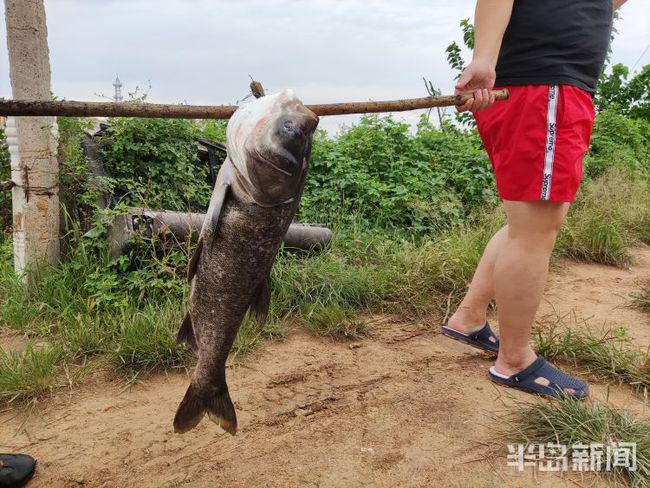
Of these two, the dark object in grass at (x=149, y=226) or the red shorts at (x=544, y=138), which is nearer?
the red shorts at (x=544, y=138)

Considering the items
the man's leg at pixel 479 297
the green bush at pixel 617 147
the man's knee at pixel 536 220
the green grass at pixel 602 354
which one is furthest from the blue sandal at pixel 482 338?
the green bush at pixel 617 147

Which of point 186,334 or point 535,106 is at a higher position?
point 535,106

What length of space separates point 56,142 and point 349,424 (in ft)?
10.8

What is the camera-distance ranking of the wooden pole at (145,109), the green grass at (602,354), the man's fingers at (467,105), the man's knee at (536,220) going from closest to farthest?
1. the wooden pole at (145,109)
2. the man's fingers at (467,105)
3. the man's knee at (536,220)
4. the green grass at (602,354)

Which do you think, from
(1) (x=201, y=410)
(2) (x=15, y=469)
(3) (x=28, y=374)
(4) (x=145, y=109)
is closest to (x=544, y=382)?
(1) (x=201, y=410)

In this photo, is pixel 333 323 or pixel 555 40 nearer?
pixel 555 40

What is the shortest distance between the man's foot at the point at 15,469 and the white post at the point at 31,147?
215 cm

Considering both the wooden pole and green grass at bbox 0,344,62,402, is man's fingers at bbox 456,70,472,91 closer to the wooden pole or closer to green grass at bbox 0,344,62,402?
the wooden pole

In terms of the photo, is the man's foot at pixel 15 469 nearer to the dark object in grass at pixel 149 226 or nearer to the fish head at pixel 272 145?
the fish head at pixel 272 145

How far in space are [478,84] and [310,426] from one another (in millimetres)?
1873

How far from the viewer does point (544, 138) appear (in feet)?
8.41

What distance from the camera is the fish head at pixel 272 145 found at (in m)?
1.69

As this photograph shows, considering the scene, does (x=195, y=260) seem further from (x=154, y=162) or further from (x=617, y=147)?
(x=617, y=147)

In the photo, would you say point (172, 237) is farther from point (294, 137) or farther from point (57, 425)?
point (294, 137)
